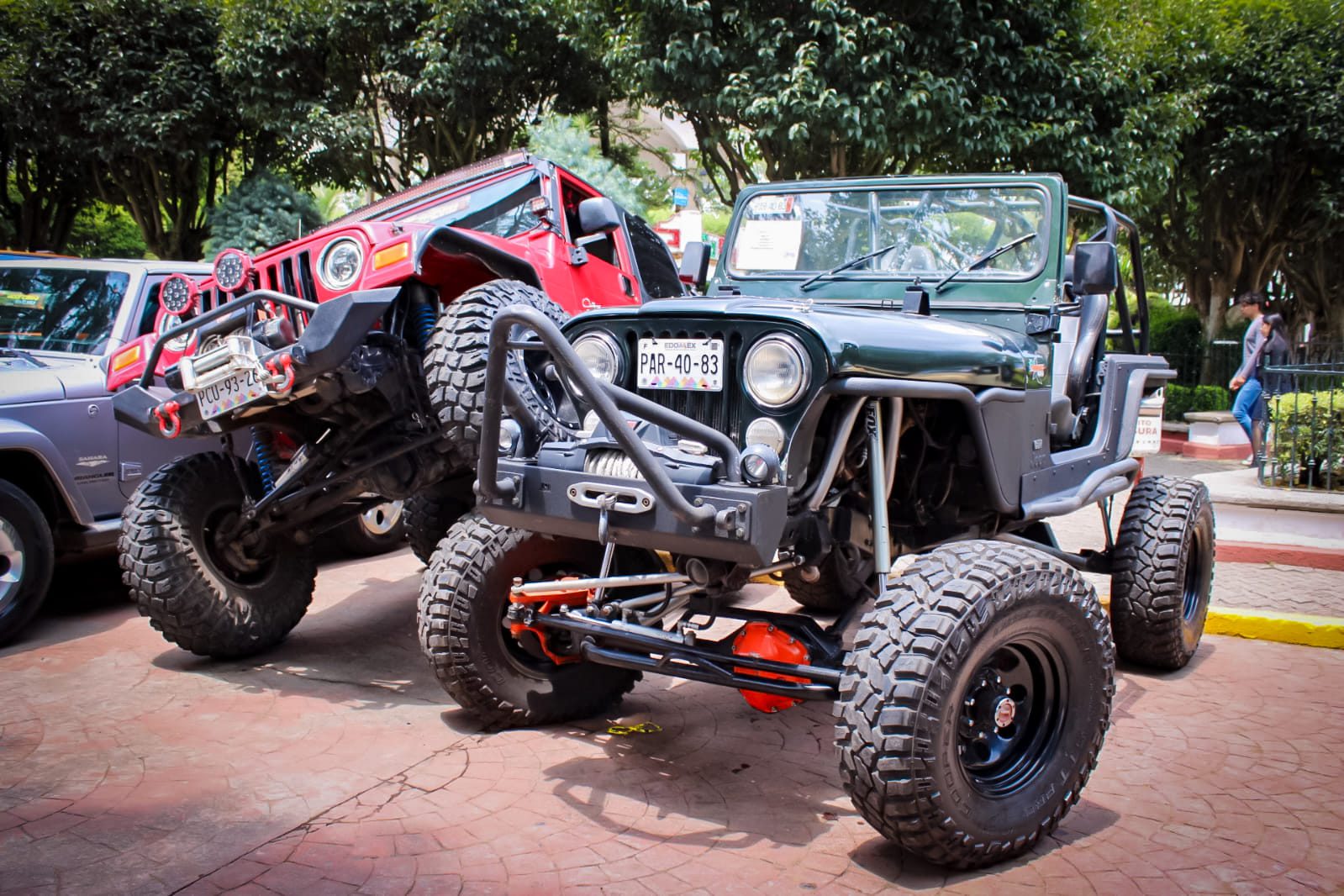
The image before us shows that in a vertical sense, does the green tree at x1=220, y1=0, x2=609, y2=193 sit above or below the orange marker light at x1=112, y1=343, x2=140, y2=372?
above

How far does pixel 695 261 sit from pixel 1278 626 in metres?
3.67

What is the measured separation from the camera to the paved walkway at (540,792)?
3234 millimetres

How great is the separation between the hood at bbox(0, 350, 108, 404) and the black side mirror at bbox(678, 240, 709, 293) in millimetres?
3335

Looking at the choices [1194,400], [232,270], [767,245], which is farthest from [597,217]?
[1194,400]

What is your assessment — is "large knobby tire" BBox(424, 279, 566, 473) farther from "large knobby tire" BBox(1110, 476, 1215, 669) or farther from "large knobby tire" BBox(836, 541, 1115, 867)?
"large knobby tire" BBox(1110, 476, 1215, 669)

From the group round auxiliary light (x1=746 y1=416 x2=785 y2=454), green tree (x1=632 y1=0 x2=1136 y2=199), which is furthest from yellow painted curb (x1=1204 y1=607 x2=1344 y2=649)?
green tree (x1=632 y1=0 x2=1136 y2=199)

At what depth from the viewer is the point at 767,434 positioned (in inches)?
133

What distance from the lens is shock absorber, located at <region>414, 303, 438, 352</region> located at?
517 cm

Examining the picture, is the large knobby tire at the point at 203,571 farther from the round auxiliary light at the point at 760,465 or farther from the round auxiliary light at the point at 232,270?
the round auxiliary light at the point at 760,465

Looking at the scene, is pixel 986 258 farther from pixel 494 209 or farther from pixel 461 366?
pixel 494 209

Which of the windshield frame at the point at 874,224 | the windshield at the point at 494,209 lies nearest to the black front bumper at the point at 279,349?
the windshield at the point at 494,209

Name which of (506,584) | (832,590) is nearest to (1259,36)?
(832,590)

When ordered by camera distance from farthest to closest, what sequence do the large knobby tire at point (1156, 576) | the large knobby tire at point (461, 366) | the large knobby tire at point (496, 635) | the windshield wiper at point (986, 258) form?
the large knobby tire at point (1156, 576) → the windshield wiper at point (986, 258) → the large knobby tire at point (461, 366) → the large knobby tire at point (496, 635)

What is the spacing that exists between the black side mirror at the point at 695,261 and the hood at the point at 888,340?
193cm
